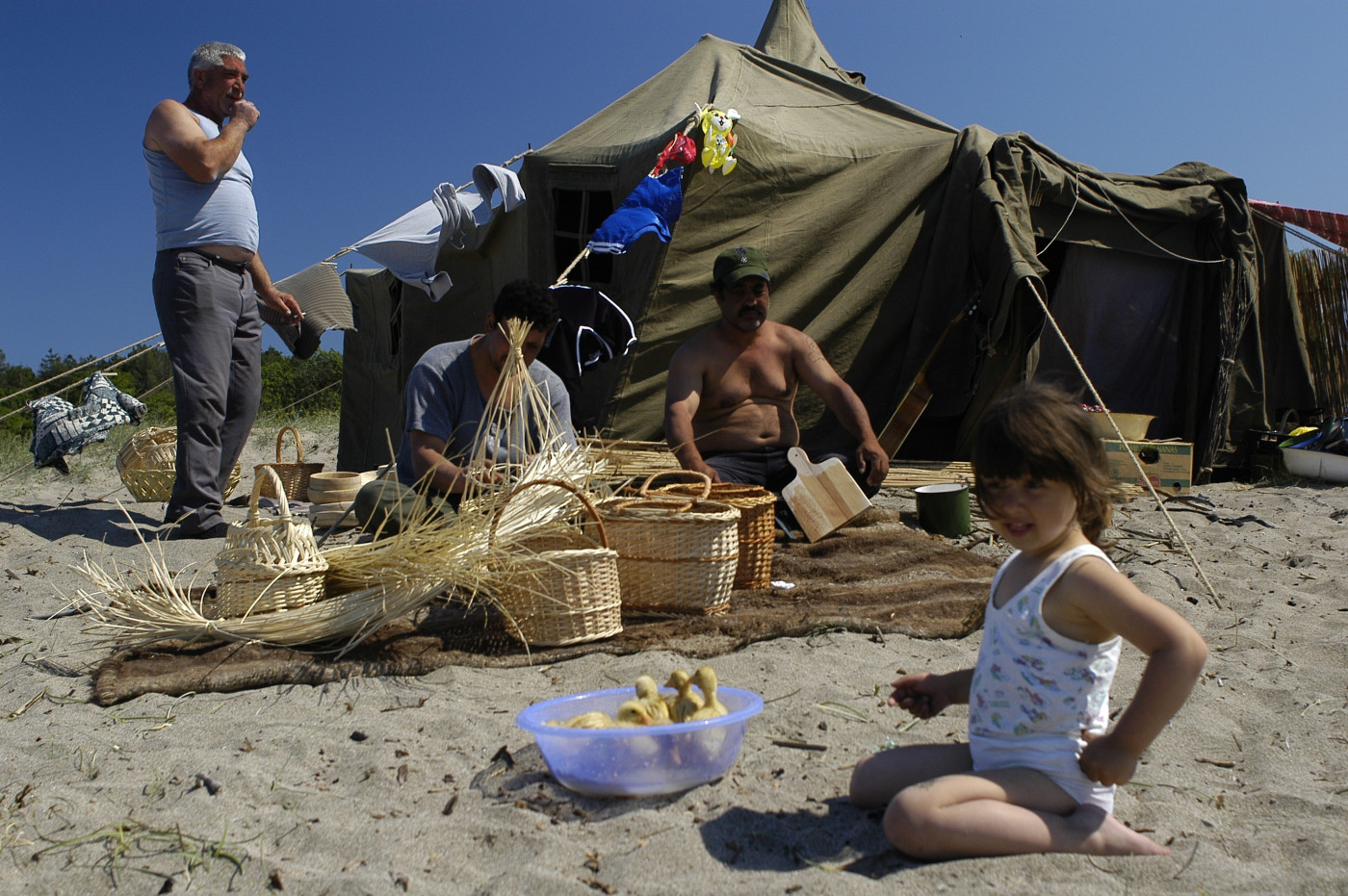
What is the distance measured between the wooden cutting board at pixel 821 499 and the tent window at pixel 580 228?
2.35 metres

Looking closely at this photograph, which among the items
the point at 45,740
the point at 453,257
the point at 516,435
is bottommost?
the point at 45,740

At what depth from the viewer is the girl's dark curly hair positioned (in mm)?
1432

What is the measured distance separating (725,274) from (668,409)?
68cm

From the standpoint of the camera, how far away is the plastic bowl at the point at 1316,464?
569 cm

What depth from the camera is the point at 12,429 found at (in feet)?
45.2

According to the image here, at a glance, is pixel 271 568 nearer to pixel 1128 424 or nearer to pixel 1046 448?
pixel 1046 448

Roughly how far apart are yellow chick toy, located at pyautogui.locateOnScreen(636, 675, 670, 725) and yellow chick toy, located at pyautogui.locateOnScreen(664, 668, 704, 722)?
0.05 feet

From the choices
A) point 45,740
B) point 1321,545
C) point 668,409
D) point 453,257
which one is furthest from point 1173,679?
point 453,257

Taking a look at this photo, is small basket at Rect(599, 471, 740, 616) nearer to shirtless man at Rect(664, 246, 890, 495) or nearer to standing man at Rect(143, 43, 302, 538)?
shirtless man at Rect(664, 246, 890, 495)

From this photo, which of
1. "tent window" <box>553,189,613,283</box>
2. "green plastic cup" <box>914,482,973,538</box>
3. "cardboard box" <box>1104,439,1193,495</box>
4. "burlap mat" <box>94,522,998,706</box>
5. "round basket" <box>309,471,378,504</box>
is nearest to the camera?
"burlap mat" <box>94,522,998,706</box>

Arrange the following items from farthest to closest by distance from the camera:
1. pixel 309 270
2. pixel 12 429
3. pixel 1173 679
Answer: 1. pixel 12 429
2. pixel 309 270
3. pixel 1173 679

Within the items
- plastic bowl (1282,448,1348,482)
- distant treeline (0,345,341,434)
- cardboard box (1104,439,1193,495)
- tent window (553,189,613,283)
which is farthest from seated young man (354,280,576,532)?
distant treeline (0,345,341,434)

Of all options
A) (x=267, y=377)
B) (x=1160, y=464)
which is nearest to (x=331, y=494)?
(x=1160, y=464)

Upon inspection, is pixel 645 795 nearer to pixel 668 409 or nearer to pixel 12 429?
pixel 668 409
